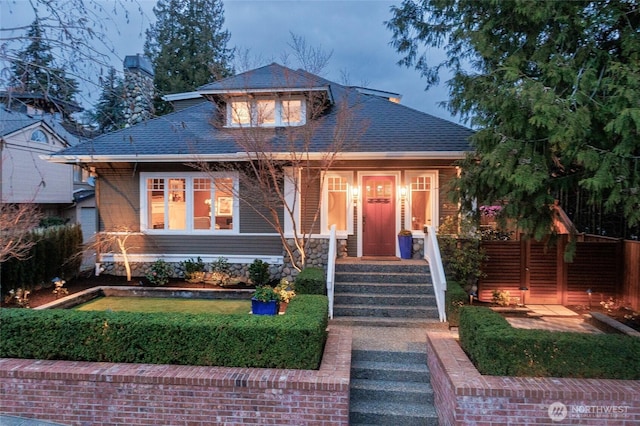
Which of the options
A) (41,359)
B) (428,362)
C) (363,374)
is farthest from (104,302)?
(428,362)

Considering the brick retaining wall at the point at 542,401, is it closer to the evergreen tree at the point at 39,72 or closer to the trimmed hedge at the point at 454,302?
the trimmed hedge at the point at 454,302

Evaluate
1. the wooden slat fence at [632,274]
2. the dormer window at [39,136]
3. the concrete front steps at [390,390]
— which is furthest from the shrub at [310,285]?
the dormer window at [39,136]

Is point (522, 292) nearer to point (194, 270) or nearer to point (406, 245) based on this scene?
point (406, 245)

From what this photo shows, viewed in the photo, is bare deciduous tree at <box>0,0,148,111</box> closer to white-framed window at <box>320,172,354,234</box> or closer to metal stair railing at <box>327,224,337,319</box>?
metal stair railing at <box>327,224,337,319</box>

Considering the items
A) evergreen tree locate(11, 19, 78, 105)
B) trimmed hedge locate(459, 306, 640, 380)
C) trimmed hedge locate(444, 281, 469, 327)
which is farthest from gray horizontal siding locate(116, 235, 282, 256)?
trimmed hedge locate(459, 306, 640, 380)

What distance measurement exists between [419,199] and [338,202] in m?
2.02

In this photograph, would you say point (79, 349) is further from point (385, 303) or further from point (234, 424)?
point (385, 303)

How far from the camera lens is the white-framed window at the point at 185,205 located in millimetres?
9711

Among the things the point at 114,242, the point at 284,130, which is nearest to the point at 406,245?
the point at 284,130

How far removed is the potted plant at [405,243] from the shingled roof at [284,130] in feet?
5.96

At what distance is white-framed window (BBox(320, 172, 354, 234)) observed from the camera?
9.10 meters

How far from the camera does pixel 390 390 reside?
448 centimetres

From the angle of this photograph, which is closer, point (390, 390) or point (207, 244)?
point (390, 390)

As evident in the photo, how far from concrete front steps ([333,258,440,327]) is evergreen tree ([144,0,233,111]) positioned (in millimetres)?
20982
